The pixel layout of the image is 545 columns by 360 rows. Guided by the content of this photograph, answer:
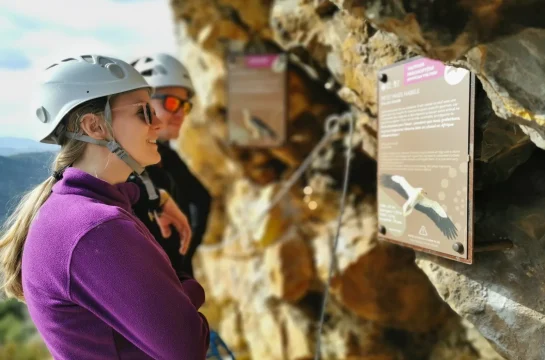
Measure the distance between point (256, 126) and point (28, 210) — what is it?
9.47 ft

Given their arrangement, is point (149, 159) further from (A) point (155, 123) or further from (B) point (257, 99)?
(B) point (257, 99)

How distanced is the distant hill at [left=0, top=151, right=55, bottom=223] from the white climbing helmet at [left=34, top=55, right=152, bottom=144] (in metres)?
0.12

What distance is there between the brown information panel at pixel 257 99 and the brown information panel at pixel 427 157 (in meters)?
2.02

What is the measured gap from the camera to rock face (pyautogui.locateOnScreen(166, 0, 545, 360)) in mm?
1247

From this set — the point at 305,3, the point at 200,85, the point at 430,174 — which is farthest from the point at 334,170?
the point at 430,174

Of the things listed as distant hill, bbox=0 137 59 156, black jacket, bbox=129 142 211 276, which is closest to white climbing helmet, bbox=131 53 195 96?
black jacket, bbox=129 142 211 276

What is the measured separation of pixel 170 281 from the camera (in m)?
1.16

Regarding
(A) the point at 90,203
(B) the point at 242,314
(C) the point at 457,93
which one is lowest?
(B) the point at 242,314

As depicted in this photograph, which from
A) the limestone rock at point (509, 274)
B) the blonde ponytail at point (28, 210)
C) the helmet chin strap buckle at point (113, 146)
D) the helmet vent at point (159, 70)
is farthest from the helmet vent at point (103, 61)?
the limestone rock at point (509, 274)

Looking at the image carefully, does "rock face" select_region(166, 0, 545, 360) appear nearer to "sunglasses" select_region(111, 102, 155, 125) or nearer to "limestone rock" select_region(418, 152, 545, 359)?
"limestone rock" select_region(418, 152, 545, 359)

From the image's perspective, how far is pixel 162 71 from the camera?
7.86 ft

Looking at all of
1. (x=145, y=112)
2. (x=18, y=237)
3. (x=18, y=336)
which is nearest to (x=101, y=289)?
(x=18, y=237)

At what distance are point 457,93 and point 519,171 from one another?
1.76ft

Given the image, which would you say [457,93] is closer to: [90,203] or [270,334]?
[90,203]
